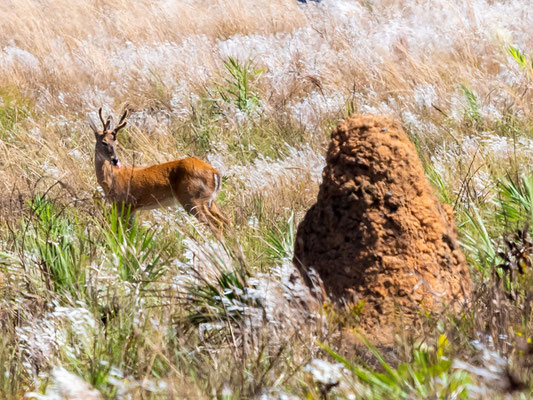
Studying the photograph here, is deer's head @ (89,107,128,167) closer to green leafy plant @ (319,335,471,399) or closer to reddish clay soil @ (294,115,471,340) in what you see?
reddish clay soil @ (294,115,471,340)

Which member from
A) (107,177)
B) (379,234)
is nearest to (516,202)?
(379,234)

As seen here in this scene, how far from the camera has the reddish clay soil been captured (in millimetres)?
3279

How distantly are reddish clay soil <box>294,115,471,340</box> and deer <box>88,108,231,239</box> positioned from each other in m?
2.83

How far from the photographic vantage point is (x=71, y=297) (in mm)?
3811

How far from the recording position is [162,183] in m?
6.96

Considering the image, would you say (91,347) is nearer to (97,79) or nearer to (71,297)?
(71,297)

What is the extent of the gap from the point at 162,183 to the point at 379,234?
12.7 feet

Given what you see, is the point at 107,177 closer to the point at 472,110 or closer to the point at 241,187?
the point at 241,187

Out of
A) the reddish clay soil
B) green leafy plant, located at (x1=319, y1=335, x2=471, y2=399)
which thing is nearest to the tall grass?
green leafy plant, located at (x1=319, y1=335, x2=471, y2=399)

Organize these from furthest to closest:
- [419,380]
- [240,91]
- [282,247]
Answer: [240,91]
[282,247]
[419,380]

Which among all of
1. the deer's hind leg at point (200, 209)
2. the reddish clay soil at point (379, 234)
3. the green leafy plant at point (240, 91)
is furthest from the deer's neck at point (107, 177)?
the reddish clay soil at point (379, 234)

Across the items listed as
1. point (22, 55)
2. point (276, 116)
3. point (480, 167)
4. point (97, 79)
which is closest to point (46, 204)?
point (480, 167)

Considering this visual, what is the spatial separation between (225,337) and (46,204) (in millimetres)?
2137

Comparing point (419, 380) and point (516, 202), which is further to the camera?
point (516, 202)
